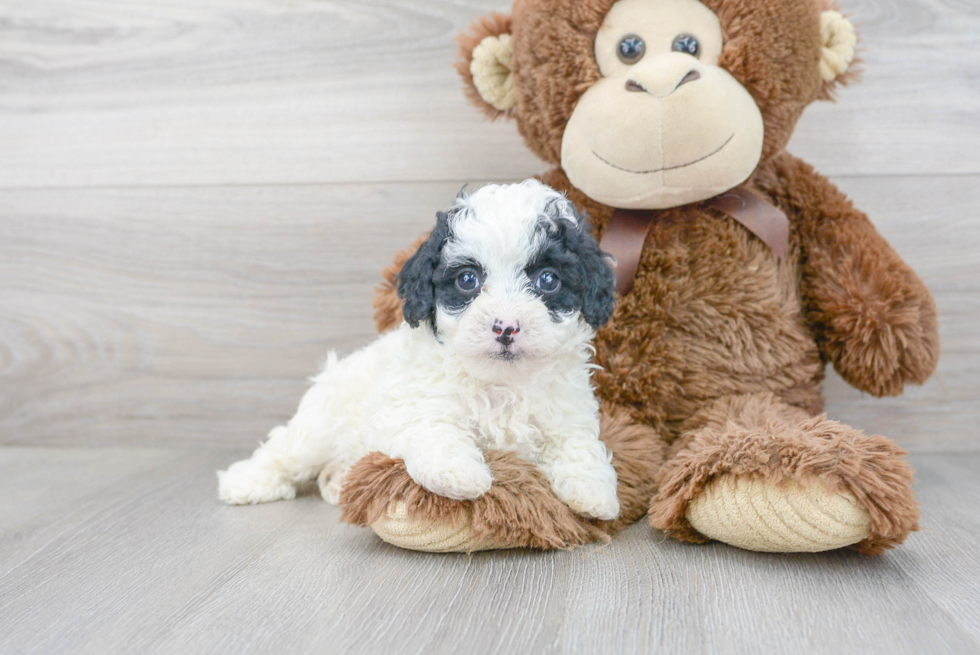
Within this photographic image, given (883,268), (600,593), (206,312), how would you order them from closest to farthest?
1. (600,593)
2. (883,268)
3. (206,312)

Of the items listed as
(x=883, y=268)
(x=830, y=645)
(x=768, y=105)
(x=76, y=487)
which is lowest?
(x=76, y=487)

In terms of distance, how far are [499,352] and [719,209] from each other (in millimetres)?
515

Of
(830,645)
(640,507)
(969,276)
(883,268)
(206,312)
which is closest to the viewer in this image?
(830,645)

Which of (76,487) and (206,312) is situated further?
(206,312)

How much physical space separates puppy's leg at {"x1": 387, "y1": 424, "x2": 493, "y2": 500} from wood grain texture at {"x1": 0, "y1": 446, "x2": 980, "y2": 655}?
0.35 ft

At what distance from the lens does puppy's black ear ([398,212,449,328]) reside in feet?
3.27

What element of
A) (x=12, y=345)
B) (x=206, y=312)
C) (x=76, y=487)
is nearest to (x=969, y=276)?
(x=206, y=312)

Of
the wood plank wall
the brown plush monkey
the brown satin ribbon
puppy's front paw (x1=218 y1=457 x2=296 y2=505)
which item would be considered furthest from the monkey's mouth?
puppy's front paw (x1=218 y1=457 x2=296 y2=505)

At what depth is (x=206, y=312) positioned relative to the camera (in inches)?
66.7

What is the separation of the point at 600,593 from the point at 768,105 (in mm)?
755

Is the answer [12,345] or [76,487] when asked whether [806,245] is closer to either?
[76,487]

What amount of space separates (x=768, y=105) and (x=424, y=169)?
0.70 m

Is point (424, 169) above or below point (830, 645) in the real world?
above

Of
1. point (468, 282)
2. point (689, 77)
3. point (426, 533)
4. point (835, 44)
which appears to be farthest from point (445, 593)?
point (835, 44)
